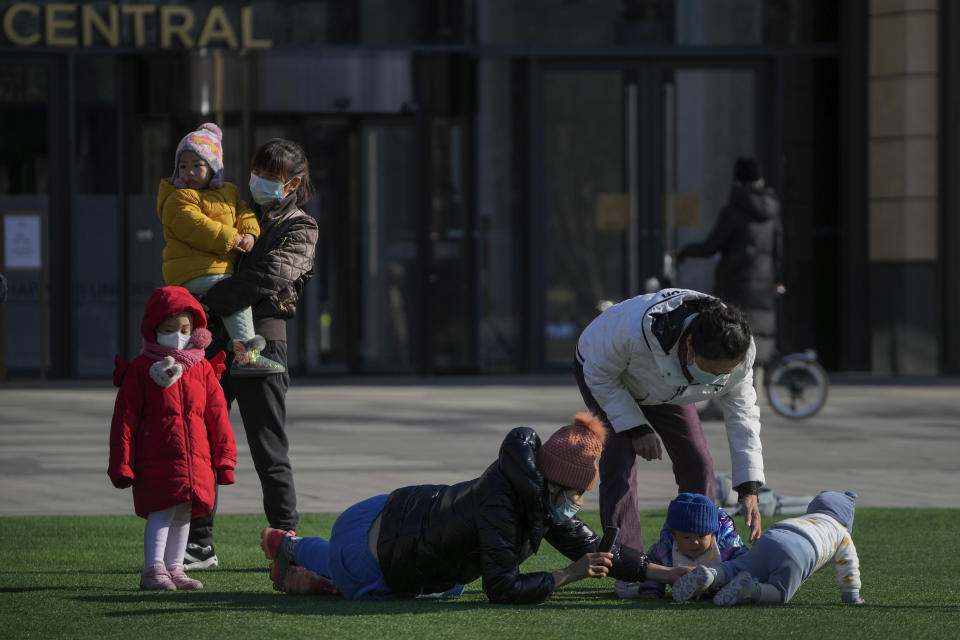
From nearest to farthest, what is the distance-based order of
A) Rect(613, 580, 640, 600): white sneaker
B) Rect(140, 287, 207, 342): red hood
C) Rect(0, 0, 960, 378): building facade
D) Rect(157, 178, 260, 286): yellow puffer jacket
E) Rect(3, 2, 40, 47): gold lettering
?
Rect(613, 580, 640, 600): white sneaker < Rect(140, 287, 207, 342): red hood < Rect(157, 178, 260, 286): yellow puffer jacket < Rect(3, 2, 40, 47): gold lettering < Rect(0, 0, 960, 378): building facade

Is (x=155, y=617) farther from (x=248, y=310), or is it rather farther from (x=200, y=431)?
(x=248, y=310)

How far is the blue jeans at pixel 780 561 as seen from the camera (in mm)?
6000

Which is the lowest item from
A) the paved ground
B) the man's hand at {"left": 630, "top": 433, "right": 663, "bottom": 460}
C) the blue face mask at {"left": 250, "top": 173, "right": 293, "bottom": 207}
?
the paved ground

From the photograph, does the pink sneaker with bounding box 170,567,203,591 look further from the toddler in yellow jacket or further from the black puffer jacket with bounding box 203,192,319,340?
the black puffer jacket with bounding box 203,192,319,340

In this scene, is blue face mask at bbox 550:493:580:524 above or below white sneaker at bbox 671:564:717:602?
above

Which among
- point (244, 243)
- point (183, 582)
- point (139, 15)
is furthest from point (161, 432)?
point (139, 15)

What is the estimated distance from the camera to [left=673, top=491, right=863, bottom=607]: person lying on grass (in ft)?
19.7

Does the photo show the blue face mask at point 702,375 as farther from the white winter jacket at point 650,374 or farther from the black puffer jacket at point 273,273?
the black puffer jacket at point 273,273

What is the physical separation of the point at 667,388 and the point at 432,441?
6.42 m

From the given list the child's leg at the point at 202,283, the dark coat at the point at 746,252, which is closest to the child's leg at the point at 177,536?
the child's leg at the point at 202,283

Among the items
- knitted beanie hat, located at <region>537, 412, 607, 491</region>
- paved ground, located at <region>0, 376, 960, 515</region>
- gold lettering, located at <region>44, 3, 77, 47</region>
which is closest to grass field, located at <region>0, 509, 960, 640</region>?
knitted beanie hat, located at <region>537, 412, 607, 491</region>

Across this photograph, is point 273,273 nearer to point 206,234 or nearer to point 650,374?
point 206,234

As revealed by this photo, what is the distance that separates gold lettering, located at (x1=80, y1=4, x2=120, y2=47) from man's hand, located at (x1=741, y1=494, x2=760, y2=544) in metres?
14.0

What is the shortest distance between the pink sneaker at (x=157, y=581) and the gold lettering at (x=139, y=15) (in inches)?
518
